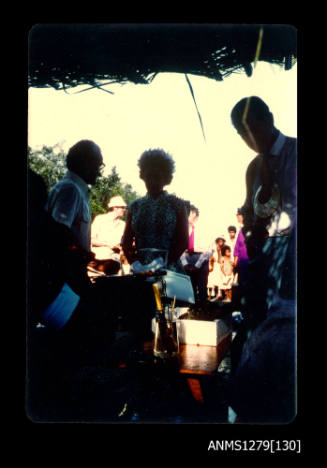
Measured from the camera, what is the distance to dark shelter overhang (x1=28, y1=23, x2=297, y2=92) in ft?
5.51

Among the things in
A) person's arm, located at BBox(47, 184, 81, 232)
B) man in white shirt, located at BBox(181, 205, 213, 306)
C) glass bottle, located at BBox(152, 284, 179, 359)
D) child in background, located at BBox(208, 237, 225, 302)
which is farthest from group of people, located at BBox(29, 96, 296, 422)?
child in background, located at BBox(208, 237, 225, 302)

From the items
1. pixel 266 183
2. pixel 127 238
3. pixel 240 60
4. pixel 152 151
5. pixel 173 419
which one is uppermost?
pixel 240 60

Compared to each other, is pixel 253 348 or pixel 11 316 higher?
pixel 11 316

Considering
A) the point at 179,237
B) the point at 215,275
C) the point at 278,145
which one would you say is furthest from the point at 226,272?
the point at 278,145

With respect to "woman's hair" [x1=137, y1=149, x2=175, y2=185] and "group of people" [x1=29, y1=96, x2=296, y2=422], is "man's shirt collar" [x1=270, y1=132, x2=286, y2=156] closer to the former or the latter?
"group of people" [x1=29, y1=96, x2=296, y2=422]

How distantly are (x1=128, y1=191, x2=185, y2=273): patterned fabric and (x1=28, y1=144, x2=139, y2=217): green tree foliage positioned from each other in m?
0.09

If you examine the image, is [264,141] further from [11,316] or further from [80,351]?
[11,316]

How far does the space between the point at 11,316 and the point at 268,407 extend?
1354 mm

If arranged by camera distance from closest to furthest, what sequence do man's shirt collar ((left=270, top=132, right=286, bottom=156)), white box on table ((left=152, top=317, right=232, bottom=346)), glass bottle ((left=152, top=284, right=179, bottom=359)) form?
glass bottle ((left=152, top=284, right=179, bottom=359)) → white box on table ((left=152, top=317, right=232, bottom=346)) → man's shirt collar ((left=270, top=132, right=286, bottom=156))

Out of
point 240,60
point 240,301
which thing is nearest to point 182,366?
point 240,301

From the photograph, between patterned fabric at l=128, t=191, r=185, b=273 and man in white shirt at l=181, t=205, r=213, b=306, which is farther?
man in white shirt at l=181, t=205, r=213, b=306

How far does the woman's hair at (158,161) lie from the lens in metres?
2.06

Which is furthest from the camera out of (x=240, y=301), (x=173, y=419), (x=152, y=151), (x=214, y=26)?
(x=152, y=151)

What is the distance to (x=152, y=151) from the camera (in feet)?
6.79
